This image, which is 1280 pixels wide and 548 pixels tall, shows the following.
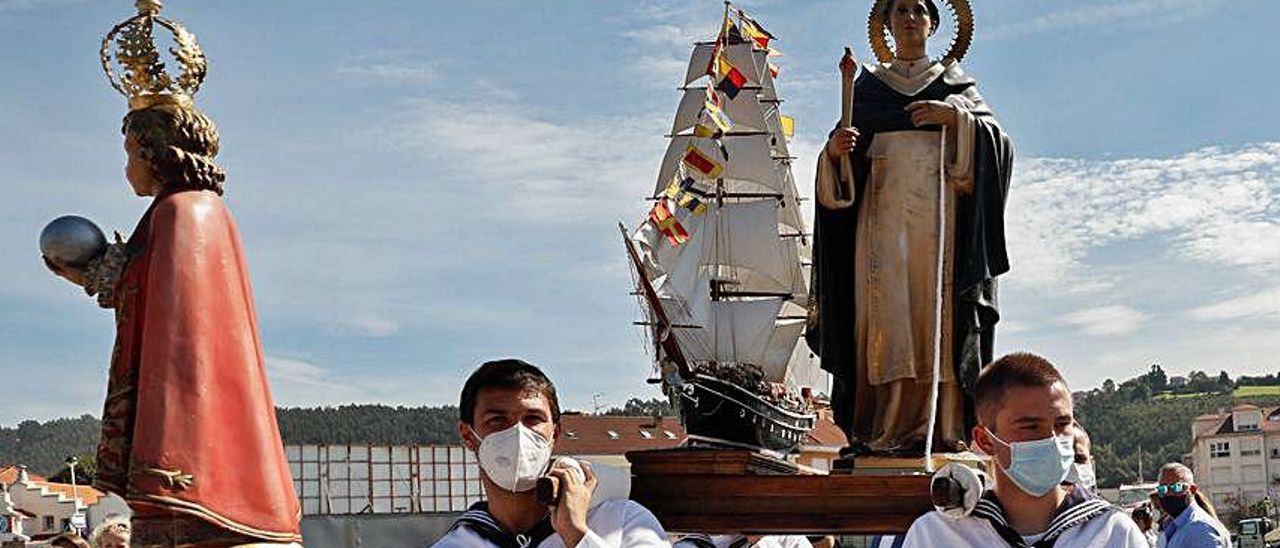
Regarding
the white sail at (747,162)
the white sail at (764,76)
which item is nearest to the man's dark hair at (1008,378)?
the white sail at (747,162)

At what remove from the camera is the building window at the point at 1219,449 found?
111 metres

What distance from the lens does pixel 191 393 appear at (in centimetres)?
581

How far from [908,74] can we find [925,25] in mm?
390

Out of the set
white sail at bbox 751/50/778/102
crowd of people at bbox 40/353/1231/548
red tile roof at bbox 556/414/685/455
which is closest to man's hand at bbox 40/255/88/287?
crowd of people at bbox 40/353/1231/548

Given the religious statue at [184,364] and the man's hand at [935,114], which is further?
the man's hand at [935,114]

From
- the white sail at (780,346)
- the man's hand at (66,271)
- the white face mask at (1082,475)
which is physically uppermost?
the white sail at (780,346)

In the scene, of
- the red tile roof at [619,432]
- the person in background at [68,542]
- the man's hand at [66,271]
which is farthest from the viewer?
the red tile roof at [619,432]

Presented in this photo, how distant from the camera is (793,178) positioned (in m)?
66.2

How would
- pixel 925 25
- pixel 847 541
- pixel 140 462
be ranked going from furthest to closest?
pixel 847 541, pixel 925 25, pixel 140 462

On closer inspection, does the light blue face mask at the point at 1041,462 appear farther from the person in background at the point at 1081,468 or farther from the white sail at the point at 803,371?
the white sail at the point at 803,371

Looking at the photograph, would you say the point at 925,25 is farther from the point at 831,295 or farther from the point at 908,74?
the point at 831,295

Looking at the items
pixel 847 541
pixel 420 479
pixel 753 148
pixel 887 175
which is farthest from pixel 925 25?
pixel 753 148

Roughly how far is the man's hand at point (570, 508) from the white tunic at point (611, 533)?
3cm

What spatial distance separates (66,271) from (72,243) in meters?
0.10
